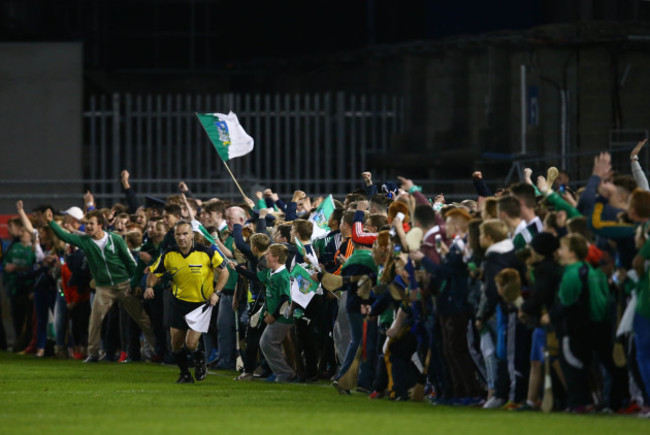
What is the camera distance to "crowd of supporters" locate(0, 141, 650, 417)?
44.0ft

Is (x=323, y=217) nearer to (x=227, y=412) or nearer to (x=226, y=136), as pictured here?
(x=226, y=136)

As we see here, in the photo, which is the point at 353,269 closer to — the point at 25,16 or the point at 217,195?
the point at 217,195

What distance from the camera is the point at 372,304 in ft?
53.0

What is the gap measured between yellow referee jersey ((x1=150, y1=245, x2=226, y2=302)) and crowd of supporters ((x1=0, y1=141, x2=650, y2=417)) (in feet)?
0.58

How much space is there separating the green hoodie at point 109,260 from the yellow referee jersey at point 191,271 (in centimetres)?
420

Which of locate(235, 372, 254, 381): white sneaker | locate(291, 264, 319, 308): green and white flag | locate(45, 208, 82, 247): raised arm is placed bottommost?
locate(235, 372, 254, 381): white sneaker

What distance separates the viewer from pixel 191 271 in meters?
17.9

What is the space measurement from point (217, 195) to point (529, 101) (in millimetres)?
7892

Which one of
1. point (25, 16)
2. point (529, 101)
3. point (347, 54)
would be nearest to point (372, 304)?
point (529, 101)

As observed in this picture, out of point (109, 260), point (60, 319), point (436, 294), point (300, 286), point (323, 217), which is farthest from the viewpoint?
point (60, 319)

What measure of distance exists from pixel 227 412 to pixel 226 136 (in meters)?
7.91

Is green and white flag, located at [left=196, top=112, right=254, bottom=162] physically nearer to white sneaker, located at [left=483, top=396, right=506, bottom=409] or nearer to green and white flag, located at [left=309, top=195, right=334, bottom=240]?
green and white flag, located at [left=309, top=195, right=334, bottom=240]

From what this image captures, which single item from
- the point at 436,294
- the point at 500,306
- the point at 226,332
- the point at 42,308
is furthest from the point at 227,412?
the point at 42,308


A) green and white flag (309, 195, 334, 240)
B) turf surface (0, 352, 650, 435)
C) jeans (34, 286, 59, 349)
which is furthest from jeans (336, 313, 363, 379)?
jeans (34, 286, 59, 349)
